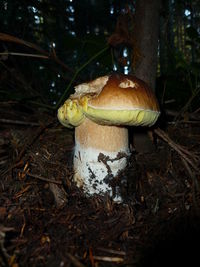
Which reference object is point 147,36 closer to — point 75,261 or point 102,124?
point 102,124

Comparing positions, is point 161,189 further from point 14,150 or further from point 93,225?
point 14,150

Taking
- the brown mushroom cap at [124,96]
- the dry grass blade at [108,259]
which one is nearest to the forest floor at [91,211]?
the dry grass blade at [108,259]

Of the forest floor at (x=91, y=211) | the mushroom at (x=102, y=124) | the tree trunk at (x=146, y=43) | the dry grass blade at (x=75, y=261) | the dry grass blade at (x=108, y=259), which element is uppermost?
the tree trunk at (x=146, y=43)

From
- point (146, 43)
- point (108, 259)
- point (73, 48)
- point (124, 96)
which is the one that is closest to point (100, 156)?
point (124, 96)

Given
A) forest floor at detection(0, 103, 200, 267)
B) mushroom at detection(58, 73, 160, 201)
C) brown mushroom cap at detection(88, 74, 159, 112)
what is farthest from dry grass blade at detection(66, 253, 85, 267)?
brown mushroom cap at detection(88, 74, 159, 112)

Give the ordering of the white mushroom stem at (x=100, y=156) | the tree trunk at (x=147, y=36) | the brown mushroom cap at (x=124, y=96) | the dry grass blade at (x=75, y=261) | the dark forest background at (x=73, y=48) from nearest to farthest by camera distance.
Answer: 1. the dry grass blade at (x=75, y=261)
2. the brown mushroom cap at (x=124, y=96)
3. the white mushroom stem at (x=100, y=156)
4. the tree trunk at (x=147, y=36)
5. the dark forest background at (x=73, y=48)

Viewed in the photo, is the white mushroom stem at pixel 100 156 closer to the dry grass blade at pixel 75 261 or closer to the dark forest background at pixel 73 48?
the dry grass blade at pixel 75 261

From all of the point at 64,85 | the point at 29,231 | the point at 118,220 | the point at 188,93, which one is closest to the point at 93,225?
the point at 118,220

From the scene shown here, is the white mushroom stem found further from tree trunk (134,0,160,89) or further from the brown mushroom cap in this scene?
tree trunk (134,0,160,89)
